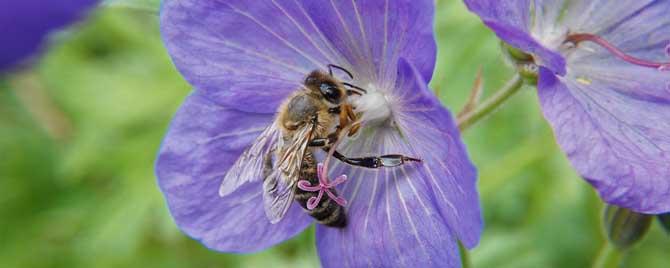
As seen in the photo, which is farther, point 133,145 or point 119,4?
point 133,145

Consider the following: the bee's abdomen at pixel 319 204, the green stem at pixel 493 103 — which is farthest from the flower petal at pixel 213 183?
the green stem at pixel 493 103

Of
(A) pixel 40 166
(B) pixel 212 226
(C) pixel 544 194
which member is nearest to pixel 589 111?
(B) pixel 212 226

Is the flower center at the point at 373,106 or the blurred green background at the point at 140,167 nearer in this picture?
the flower center at the point at 373,106

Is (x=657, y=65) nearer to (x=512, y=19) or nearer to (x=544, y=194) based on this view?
(x=512, y=19)

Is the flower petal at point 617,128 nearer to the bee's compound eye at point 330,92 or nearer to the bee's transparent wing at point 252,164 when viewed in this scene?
the bee's compound eye at point 330,92

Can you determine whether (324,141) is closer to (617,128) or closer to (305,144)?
(305,144)

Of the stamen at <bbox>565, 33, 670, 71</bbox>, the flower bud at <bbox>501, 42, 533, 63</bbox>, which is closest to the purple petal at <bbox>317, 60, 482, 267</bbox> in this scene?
the flower bud at <bbox>501, 42, 533, 63</bbox>

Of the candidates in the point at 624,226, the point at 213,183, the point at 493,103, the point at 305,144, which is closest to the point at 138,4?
the point at 213,183
